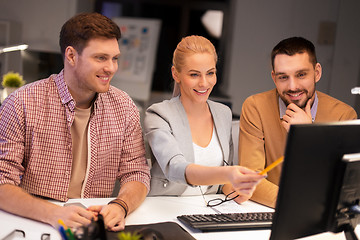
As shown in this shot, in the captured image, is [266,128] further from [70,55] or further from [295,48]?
[70,55]

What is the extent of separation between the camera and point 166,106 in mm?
1872

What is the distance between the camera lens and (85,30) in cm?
166

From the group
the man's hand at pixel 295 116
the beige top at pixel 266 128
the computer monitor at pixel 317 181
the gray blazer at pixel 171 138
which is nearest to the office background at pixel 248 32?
the beige top at pixel 266 128

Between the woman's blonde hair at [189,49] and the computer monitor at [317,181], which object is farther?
the woman's blonde hair at [189,49]

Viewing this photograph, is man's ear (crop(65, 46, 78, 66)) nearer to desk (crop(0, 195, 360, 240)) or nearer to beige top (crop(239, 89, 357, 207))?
desk (crop(0, 195, 360, 240))

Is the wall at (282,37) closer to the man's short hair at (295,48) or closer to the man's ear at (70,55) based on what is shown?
the man's short hair at (295,48)

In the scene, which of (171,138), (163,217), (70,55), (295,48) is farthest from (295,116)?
(70,55)

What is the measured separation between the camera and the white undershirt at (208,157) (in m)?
1.84

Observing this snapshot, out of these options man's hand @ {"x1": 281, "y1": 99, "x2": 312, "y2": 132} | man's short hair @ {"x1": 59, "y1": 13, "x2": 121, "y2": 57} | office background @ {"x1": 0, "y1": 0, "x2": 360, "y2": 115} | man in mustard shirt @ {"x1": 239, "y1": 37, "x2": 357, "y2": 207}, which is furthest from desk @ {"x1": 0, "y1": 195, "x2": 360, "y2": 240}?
office background @ {"x1": 0, "y1": 0, "x2": 360, "y2": 115}

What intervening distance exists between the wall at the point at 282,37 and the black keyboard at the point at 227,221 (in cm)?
294

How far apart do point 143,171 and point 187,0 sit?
3292 mm

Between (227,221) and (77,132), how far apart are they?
2.31 ft

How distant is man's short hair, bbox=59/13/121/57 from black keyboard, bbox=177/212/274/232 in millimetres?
750

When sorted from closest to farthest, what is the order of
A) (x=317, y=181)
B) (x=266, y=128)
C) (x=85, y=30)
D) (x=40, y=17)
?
(x=317, y=181)
(x=85, y=30)
(x=266, y=128)
(x=40, y=17)
